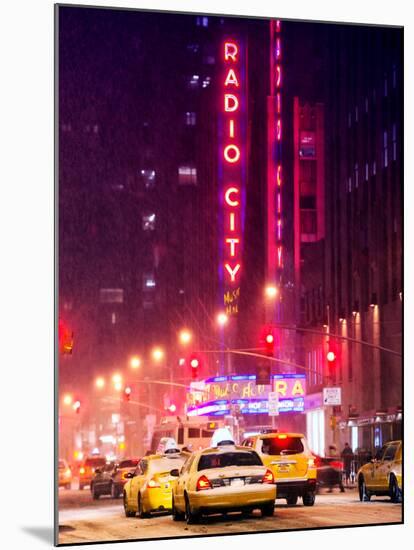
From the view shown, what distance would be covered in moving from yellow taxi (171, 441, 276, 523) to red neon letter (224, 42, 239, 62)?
26.1 ft

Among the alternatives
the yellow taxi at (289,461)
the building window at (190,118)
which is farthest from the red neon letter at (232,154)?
the yellow taxi at (289,461)

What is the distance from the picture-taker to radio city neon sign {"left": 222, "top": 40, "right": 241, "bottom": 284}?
31.7m

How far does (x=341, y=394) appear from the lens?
109 ft

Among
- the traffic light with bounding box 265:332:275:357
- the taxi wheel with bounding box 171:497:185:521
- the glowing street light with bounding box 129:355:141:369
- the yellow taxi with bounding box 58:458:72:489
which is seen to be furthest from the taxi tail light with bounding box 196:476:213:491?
the glowing street light with bounding box 129:355:141:369

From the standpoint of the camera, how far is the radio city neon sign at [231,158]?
3166 cm

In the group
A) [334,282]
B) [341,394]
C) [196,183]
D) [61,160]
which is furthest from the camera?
[334,282]

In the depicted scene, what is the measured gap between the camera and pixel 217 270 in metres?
32.0

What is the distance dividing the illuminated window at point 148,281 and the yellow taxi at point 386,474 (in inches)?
226

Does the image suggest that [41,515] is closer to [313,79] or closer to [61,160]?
[61,160]

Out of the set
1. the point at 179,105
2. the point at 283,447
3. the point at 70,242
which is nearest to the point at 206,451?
the point at 283,447

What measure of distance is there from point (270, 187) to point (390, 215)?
10.1 feet

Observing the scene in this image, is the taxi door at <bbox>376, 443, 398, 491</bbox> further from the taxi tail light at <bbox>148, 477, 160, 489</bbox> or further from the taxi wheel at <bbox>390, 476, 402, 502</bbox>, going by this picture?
the taxi tail light at <bbox>148, 477, 160, 489</bbox>

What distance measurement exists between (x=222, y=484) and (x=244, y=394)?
3.07 m

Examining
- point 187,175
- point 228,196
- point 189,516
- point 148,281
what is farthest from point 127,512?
point 228,196
